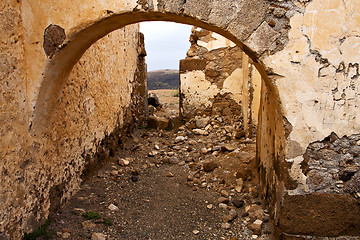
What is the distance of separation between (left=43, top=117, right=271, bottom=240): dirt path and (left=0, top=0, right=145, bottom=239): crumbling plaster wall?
9.5 inches

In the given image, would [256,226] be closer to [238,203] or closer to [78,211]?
[238,203]

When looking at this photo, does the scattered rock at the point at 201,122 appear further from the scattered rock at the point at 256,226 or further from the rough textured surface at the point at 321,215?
the rough textured surface at the point at 321,215

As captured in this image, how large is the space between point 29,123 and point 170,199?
1567mm

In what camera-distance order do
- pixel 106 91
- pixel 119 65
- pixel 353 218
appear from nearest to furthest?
pixel 353 218
pixel 106 91
pixel 119 65

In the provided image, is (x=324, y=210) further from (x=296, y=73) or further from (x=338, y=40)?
(x=338, y=40)

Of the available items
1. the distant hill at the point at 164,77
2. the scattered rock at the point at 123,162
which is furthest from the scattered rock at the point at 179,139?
the distant hill at the point at 164,77

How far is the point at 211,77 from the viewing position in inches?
226

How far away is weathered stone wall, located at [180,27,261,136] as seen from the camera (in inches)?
221

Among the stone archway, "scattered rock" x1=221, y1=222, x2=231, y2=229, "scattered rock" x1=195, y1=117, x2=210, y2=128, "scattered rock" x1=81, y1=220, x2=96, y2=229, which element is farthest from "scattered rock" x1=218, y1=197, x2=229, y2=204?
"scattered rock" x1=195, y1=117, x2=210, y2=128

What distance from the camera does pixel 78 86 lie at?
2.90 metres

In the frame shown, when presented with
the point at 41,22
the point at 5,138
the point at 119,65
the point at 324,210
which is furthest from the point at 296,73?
the point at 119,65

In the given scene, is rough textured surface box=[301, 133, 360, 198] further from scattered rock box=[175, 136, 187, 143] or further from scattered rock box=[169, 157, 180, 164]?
scattered rock box=[175, 136, 187, 143]

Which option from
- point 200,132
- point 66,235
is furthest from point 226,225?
point 200,132

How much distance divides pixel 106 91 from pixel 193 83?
243 centimetres
